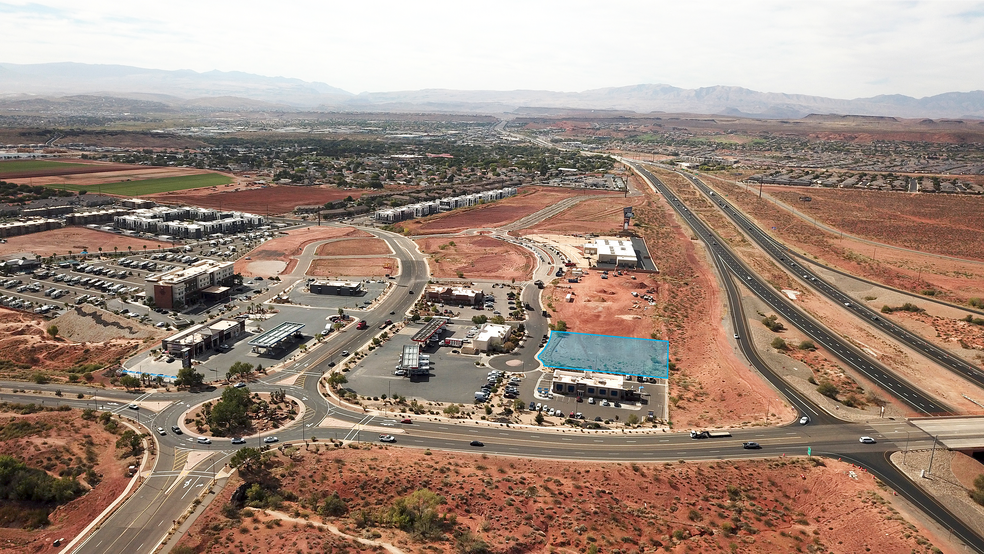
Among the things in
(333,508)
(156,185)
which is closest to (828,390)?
(333,508)

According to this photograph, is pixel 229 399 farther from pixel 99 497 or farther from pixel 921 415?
pixel 921 415

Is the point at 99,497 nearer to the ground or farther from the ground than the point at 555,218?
nearer to the ground

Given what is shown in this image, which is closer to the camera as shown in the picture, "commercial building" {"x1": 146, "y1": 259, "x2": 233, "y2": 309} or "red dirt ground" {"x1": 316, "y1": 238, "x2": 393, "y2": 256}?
"commercial building" {"x1": 146, "y1": 259, "x2": 233, "y2": 309}

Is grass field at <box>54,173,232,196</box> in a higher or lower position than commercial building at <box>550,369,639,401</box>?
higher

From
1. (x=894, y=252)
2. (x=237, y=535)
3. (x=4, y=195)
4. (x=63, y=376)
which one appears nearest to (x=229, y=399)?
(x=237, y=535)

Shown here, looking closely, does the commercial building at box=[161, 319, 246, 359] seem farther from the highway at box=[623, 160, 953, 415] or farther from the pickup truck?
the highway at box=[623, 160, 953, 415]

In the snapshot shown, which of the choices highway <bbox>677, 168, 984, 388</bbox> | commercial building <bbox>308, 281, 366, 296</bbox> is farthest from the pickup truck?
commercial building <bbox>308, 281, 366, 296</bbox>

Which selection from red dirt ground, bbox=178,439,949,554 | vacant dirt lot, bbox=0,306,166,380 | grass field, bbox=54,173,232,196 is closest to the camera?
red dirt ground, bbox=178,439,949,554
